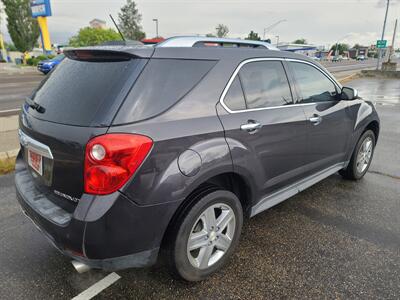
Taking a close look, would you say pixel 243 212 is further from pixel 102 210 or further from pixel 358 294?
pixel 102 210

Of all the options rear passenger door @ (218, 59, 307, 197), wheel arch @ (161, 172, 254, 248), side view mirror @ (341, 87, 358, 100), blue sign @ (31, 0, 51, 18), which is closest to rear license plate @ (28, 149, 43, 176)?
wheel arch @ (161, 172, 254, 248)

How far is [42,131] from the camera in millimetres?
2164

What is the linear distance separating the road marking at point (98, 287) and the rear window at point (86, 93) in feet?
4.09

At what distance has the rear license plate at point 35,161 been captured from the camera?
2246mm

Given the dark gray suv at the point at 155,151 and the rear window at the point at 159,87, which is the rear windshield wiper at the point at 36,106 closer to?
the dark gray suv at the point at 155,151

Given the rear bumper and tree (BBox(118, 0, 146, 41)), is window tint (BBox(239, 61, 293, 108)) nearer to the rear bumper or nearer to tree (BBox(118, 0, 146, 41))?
the rear bumper

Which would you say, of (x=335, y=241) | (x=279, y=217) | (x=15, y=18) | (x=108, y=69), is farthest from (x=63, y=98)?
(x=15, y=18)

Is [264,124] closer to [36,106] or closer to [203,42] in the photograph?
[203,42]

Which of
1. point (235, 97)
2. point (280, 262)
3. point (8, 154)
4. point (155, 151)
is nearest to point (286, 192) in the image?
point (280, 262)

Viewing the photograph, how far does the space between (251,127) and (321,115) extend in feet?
4.01

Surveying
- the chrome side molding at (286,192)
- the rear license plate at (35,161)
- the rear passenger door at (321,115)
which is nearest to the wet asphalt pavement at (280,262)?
the chrome side molding at (286,192)

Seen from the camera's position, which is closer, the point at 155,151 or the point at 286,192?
the point at 155,151

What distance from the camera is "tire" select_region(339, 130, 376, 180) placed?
165 inches

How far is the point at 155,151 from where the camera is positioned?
191cm
